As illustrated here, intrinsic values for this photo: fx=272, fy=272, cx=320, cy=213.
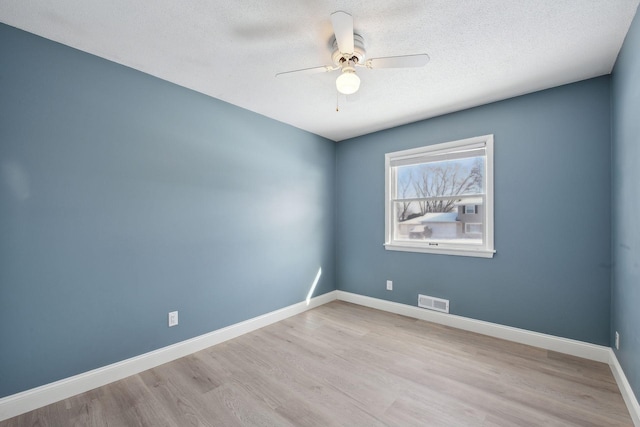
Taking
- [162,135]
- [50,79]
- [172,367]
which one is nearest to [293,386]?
[172,367]

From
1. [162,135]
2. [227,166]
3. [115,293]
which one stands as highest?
[162,135]

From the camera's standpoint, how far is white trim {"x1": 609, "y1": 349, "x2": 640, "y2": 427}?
164 cm

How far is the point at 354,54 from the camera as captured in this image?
5.90 ft

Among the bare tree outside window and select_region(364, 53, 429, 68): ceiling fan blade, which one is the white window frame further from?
select_region(364, 53, 429, 68): ceiling fan blade

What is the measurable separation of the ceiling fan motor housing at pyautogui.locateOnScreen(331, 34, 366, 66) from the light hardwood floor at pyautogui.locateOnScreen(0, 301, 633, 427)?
2348 millimetres

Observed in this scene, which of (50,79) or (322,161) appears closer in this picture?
(50,79)

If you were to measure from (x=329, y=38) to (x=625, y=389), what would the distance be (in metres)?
3.16

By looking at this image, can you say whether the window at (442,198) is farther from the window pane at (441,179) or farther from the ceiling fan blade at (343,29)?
the ceiling fan blade at (343,29)

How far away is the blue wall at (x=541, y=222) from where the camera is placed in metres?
2.38

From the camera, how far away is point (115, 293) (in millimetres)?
2156

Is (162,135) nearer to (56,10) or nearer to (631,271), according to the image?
(56,10)

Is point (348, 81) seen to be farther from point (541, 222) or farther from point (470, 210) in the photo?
point (541, 222)

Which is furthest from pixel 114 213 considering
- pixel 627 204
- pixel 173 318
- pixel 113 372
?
pixel 627 204

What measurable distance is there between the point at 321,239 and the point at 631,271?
307 cm
